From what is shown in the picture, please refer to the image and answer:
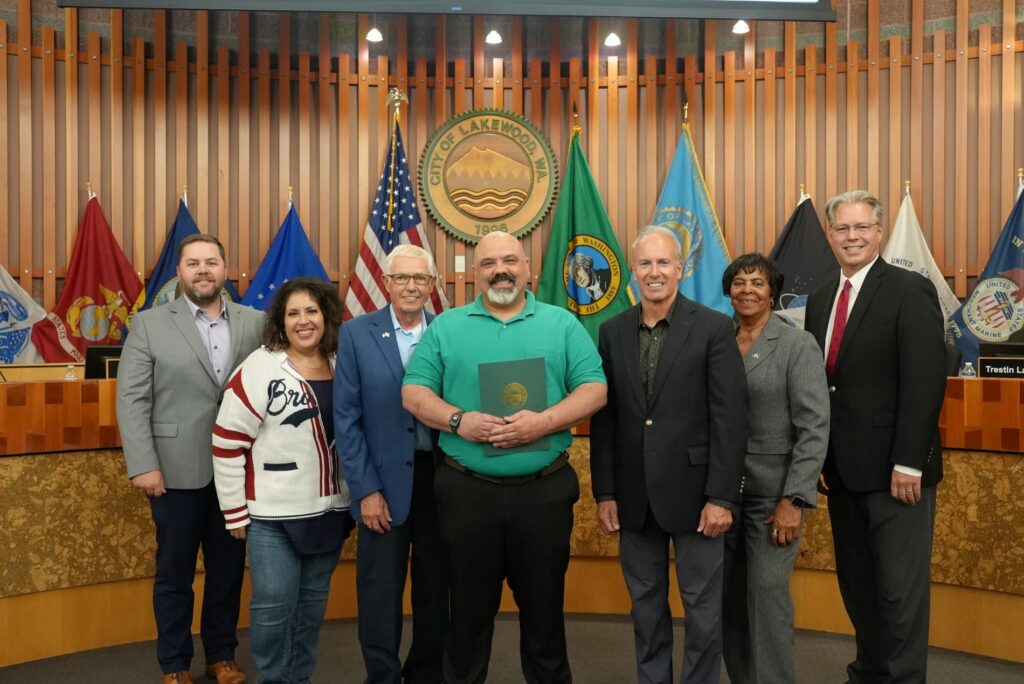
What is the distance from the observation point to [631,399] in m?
2.53

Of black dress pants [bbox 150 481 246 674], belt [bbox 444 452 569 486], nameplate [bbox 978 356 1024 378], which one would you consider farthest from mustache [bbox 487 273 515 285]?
nameplate [bbox 978 356 1024 378]

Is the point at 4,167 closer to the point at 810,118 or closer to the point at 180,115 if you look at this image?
the point at 180,115

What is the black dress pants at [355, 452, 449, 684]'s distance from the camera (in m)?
2.76

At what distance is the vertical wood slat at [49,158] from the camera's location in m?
5.41

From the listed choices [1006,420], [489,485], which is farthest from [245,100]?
[1006,420]

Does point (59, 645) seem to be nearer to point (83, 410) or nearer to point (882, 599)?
point (83, 410)

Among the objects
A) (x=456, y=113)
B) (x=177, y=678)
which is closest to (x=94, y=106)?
(x=456, y=113)

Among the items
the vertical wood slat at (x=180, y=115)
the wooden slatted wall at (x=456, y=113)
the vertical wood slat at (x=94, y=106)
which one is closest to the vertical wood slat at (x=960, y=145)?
the wooden slatted wall at (x=456, y=113)

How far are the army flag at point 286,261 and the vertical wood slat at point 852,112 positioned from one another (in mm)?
3664

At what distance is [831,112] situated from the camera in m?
5.80

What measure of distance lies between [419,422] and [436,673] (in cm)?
87

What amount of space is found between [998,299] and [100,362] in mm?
5053

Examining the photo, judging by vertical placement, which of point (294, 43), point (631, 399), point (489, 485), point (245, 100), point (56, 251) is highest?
point (294, 43)

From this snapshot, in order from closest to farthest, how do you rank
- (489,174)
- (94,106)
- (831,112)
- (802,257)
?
(94,106)
(802,257)
(831,112)
(489,174)
